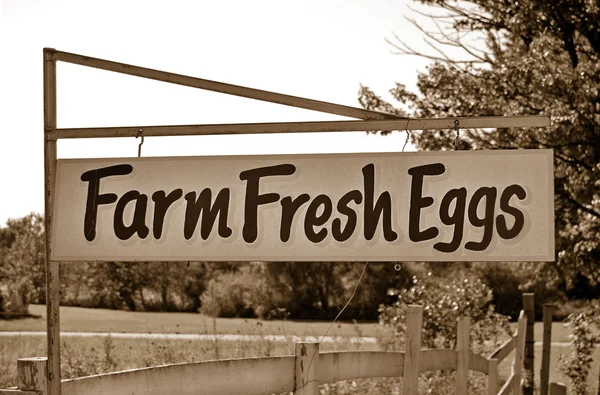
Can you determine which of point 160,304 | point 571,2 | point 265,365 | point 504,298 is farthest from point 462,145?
point 160,304

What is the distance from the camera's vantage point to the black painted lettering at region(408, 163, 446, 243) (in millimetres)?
3502

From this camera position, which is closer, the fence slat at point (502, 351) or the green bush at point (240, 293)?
the fence slat at point (502, 351)

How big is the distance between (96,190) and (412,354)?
3.24 metres

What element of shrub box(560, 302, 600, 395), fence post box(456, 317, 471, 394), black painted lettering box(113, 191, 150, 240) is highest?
black painted lettering box(113, 191, 150, 240)

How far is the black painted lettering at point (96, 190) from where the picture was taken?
3633 mm

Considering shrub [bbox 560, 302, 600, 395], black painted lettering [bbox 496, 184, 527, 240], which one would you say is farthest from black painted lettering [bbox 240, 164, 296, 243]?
shrub [bbox 560, 302, 600, 395]

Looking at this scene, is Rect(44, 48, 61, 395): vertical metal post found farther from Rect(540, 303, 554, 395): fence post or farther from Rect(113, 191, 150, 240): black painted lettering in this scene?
Rect(540, 303, 554, 395): fence post

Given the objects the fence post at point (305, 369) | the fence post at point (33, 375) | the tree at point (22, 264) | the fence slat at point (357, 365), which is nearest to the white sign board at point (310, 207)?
the fence post at point (33, 375)

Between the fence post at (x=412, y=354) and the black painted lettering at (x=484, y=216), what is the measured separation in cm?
274

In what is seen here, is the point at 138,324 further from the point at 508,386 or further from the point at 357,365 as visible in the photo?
the point at 357,365

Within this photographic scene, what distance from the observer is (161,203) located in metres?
3.63

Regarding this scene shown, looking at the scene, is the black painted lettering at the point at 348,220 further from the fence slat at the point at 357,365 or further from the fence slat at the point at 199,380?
the fence slat at the point at 357,365

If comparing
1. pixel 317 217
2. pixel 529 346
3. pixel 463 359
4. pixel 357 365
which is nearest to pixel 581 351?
pixel 529 346

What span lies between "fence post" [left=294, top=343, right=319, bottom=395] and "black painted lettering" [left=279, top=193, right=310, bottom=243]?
1.26m
